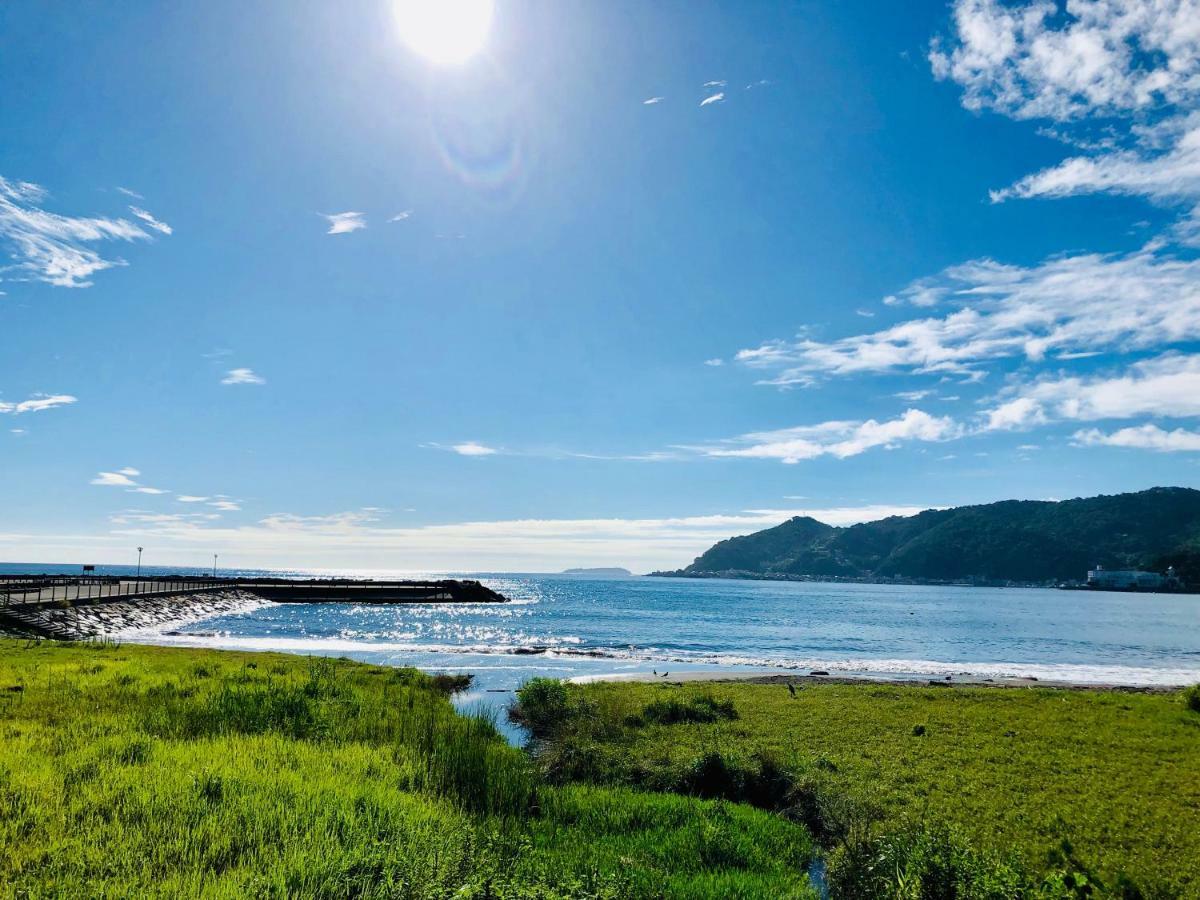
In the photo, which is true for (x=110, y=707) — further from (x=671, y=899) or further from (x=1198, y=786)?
(x=1198, y=786)

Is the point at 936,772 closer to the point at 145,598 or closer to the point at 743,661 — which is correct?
the point at 743,661

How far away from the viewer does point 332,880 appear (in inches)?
337

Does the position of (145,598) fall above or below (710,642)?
above

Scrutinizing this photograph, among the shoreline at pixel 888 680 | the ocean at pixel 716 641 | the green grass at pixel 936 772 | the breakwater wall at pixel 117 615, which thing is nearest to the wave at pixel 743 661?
the ocean at pixel 716 641

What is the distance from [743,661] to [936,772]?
138 ft

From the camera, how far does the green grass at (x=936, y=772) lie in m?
11.5

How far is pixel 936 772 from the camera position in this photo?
58.7ft

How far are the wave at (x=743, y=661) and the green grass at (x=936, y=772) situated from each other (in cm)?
2054

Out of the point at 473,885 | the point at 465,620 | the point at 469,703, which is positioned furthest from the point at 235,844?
the point at 465,620

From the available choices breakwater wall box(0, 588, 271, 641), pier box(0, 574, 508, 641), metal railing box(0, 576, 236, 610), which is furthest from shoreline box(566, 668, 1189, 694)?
metal railing box(0, 576, 236, 610)

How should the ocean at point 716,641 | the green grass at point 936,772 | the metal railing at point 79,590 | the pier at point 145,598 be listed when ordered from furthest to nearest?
the metal railing at point 79,590
the pier at point 145,598
the ocean at point 716,641
the green grass at point 936,772

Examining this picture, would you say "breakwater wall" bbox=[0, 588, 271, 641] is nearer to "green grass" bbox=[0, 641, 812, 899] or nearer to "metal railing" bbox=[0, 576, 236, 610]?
"metal railing" bbox=[0, 576, 236, 610]

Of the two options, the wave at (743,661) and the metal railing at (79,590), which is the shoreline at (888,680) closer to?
the wave at (743,661)

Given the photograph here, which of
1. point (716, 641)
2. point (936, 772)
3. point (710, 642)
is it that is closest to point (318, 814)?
point (936, 772)
